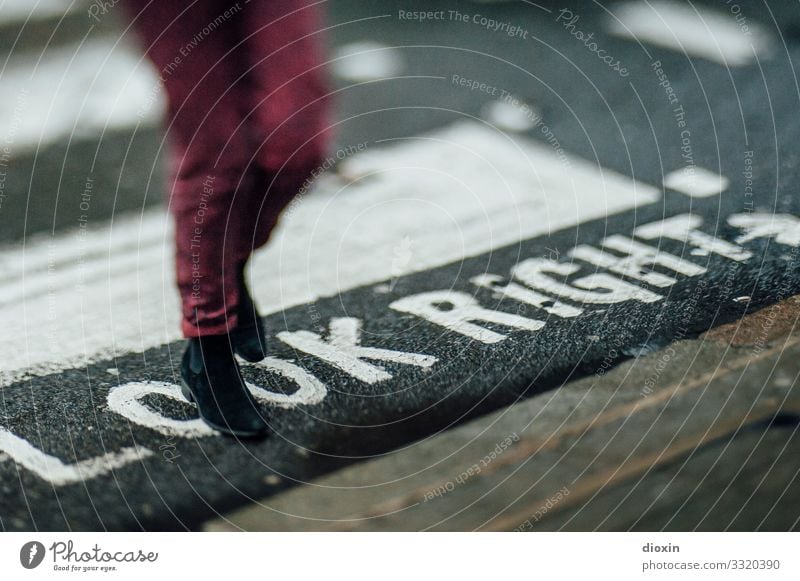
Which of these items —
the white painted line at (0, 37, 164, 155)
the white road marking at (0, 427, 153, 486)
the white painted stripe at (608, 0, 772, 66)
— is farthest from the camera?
the white painted stripe at (608, 0, 772, 66)

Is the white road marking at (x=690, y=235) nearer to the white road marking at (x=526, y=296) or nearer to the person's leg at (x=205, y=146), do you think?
the white road marking at (x=526, y=296)

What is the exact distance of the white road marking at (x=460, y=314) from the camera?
2436 mm

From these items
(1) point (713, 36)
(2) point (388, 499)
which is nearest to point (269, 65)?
(2) point (388, 499)

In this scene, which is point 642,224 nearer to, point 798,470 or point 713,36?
point 798,470

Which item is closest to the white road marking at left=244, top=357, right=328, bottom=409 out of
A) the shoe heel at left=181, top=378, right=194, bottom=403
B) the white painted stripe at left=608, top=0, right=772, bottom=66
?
the shoe heel at left=181, top=378, right=194, bottom=403

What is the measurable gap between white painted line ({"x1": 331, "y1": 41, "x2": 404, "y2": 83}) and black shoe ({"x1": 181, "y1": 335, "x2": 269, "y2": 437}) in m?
1.44

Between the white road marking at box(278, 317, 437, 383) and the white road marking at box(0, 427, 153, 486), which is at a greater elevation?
the white road marking at box(278, 317, 437, 383)

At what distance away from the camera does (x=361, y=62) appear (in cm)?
337

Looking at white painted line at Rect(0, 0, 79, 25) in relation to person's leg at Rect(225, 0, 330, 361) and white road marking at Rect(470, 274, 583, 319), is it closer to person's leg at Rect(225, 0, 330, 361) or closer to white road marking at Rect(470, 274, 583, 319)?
person's leg at Rect(225, 0, 330, 361)

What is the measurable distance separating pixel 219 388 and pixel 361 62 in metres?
1.56

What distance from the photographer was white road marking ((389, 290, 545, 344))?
2.44 meters

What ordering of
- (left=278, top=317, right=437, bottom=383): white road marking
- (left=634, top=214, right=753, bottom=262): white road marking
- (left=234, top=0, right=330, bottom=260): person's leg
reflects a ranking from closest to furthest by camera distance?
(left=234, top=0, right=330, bottom=260): person's leg
(left=278, top=317, right=437, bottom=383): white road marking
(left=634, top=214, right=753, bottom=262): white road marking

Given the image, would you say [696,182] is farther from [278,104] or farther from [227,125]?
[227,125]
